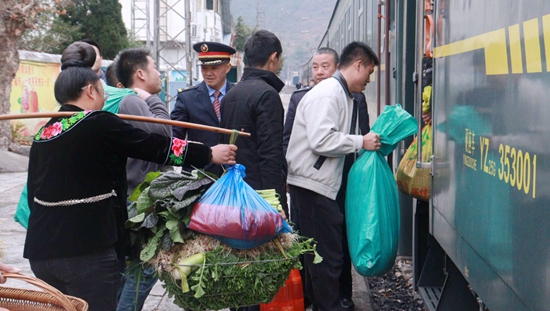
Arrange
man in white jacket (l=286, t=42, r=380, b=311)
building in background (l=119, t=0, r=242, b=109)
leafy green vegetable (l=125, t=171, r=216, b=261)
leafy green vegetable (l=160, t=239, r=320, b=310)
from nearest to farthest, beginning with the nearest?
leafy green vegetable (l=160, t=239, r=320, b=310)
leafy green vegetable (l=125, t=171, r=216, b=261)
man in white jacket (l=286, t=42, r=380, b=311)
building in background (l=119, t=0, r=242, b=109)

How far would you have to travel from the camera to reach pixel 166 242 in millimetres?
2881

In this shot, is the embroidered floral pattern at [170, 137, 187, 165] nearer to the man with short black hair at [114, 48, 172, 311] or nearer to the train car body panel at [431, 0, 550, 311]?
the man with short black hair at [114, 48, 172, 311]

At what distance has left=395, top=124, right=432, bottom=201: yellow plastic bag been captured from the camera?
4.06 meters

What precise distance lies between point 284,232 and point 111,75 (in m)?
2.85

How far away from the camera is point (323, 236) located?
14.3 feet

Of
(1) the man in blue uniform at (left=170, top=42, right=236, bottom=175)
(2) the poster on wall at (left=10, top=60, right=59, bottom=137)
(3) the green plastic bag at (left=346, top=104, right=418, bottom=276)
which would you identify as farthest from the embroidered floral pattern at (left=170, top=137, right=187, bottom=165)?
(2) the poster on wall at (left=10, top=60, right=59, bottom=137)

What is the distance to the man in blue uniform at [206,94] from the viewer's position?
479 cm

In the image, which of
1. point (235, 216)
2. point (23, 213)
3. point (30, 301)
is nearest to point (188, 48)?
point (23, 213)

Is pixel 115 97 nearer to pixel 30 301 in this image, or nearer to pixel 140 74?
pixel 140 74

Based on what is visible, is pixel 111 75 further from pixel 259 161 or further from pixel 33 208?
pixel 33 208

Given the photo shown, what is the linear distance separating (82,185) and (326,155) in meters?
1.79

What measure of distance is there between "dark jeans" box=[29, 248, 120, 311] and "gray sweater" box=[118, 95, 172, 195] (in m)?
1.25

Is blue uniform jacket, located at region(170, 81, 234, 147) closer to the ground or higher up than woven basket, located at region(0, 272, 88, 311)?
higher up

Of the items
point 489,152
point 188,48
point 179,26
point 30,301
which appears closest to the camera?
point 489,152
